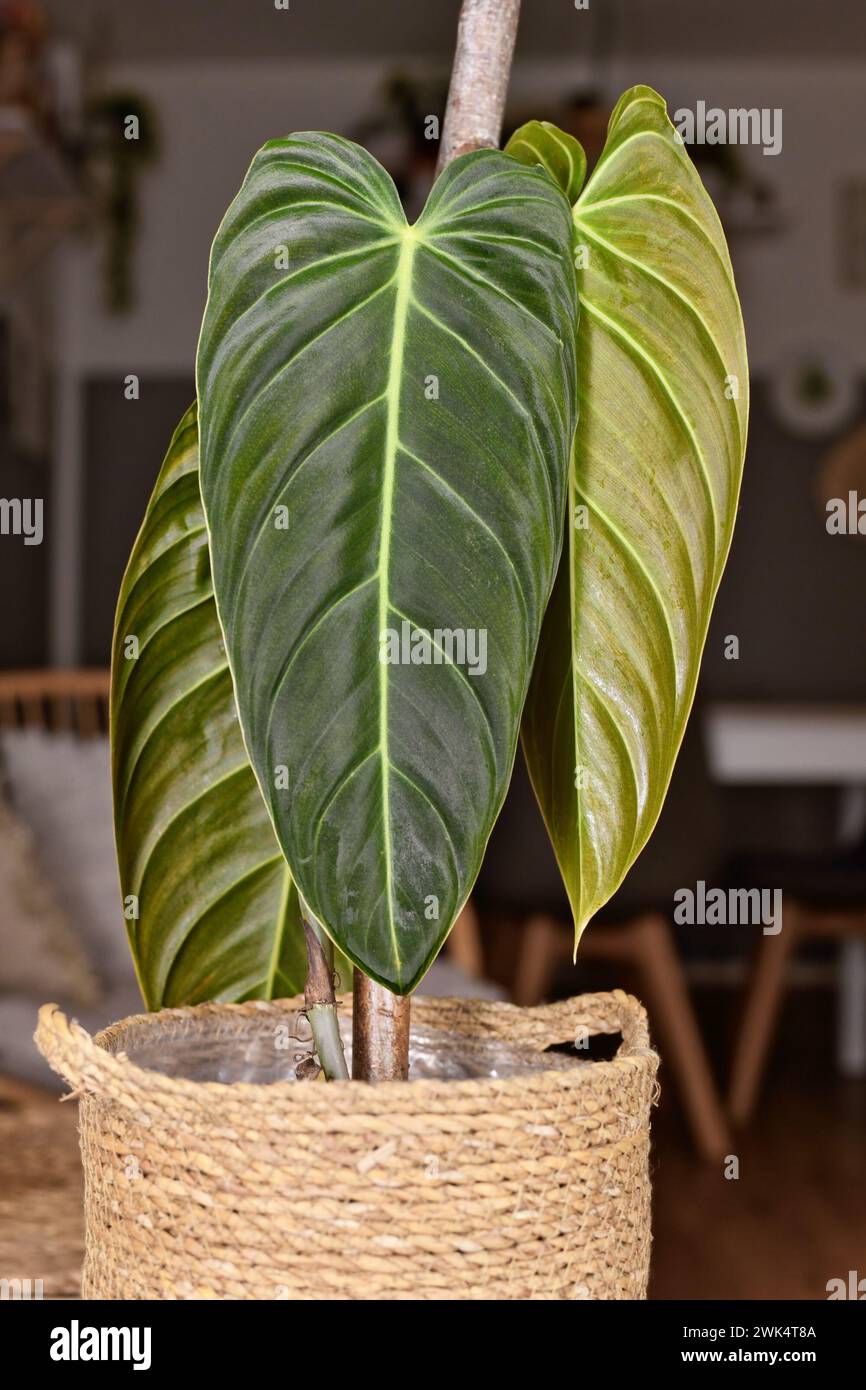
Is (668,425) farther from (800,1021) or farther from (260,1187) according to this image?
(800,1021)

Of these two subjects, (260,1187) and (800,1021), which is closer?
(260,1187)

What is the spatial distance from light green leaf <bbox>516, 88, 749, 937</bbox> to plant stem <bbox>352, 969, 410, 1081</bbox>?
0.08 metres

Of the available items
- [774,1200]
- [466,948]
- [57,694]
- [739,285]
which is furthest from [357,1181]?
[739,285]

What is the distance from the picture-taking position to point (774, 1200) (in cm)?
235

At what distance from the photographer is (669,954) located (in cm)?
253

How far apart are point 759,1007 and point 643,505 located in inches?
97.0

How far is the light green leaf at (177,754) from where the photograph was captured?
2.02 feet

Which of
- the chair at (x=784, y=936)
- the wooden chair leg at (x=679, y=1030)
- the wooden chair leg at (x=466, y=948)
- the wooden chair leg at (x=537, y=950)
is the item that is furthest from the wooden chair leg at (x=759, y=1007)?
the wooden chair leg at (x=466, y=948)

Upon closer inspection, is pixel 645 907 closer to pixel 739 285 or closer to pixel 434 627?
pixel 434 627

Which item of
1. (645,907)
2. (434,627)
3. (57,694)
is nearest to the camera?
(434,627)

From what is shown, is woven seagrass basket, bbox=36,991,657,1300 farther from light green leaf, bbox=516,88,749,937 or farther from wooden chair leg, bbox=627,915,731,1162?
wooden chair leg, bbox=627,915,731,1162
